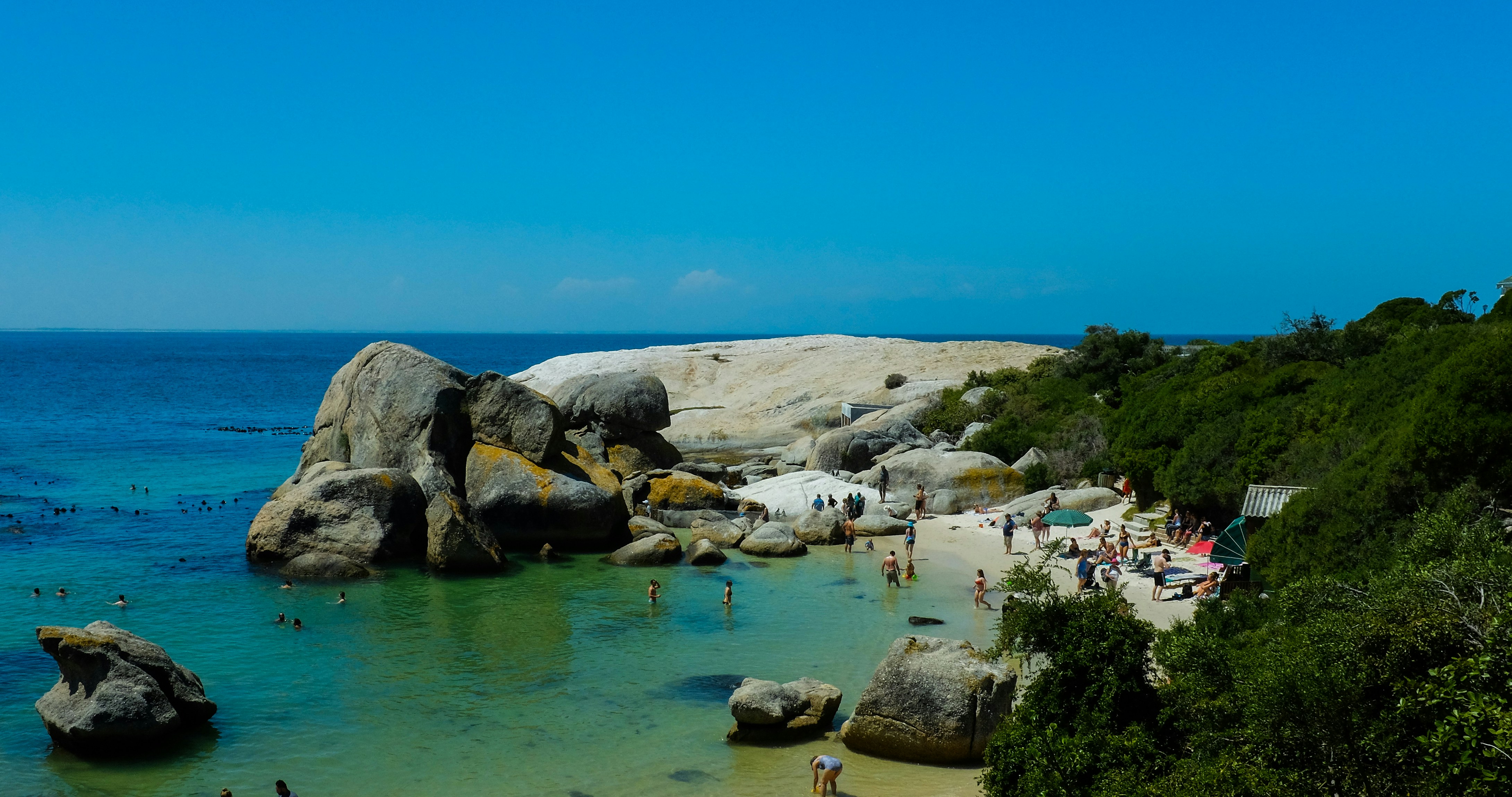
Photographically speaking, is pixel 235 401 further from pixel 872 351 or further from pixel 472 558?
pixel 472 558

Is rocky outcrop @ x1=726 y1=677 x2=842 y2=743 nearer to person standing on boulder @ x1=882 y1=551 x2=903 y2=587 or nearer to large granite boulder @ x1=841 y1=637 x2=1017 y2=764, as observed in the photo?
large granite boulder @ x1=841 y1=637 x2=1017 y2=764

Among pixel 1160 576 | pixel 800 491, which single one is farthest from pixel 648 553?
pixel 1160 576

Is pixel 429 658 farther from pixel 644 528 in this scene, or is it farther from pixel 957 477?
pixel 957 477

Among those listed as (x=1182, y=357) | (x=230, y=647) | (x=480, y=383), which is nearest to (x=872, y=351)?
(x=1182, y=357)

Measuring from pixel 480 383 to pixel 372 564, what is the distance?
26.6 ft

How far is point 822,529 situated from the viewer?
37844mm

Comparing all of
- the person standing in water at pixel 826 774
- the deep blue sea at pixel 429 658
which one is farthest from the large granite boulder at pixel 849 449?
the person standing in water at pixel 826 774

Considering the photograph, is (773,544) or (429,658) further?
(773,544)

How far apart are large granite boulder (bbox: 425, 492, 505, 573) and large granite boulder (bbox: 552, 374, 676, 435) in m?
13.3

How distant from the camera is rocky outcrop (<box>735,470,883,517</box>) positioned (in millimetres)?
43062

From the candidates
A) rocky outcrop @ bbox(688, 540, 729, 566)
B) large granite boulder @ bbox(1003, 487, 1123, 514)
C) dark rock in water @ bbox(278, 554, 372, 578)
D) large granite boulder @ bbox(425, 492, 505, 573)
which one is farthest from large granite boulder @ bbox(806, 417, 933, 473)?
dark rock in water @ bbox(278, 554, 372, 578)

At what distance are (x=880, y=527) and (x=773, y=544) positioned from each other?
5164 mm

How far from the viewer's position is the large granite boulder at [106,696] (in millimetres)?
18188

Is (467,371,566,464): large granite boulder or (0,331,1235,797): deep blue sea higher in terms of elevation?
(467,371,566,464): large granite boulder
